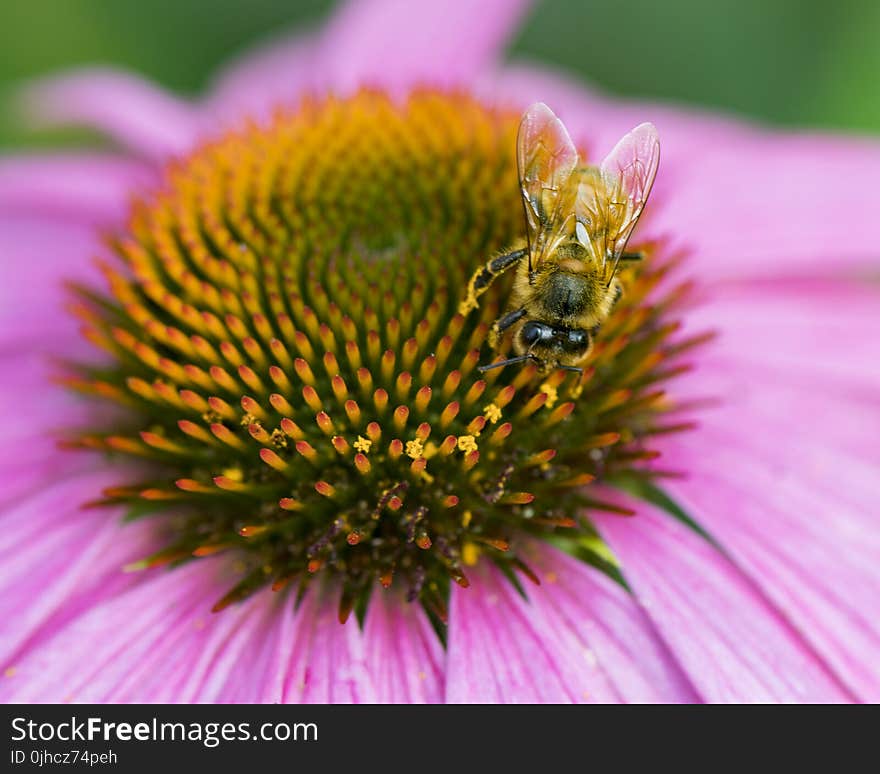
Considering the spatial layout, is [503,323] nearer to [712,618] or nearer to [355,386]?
[355,386]

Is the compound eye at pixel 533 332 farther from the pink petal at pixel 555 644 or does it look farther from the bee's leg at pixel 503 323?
the pink petal at pixel 555 644

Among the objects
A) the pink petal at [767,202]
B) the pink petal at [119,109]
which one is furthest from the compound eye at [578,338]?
the pink petal at [119,109]

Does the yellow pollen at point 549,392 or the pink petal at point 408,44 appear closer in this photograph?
the yellow pollen at point 549,392

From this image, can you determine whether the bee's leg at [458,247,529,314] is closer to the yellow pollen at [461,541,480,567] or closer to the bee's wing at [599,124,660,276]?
the bee's wing at [599,124,660,276]

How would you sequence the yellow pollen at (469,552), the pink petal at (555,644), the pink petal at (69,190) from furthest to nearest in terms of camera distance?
the pink petal at (69,190) → the yellow pollen at (469,552) → the pink petal at (555,644)

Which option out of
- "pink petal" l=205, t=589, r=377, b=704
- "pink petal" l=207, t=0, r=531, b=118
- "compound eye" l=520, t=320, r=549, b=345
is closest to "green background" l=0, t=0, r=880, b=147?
"pink petal" l=207, t=0, r=531, b=118

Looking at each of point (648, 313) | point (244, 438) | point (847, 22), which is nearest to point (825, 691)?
point (648, 313)

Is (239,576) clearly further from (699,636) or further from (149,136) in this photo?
(149,136)

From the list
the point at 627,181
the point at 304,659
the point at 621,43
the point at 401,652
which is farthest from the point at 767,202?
the point at 304,659
